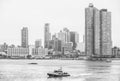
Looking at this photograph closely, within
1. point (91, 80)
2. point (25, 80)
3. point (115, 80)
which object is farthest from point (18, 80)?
point (115, 80)

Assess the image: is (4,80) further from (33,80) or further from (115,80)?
(115,80)

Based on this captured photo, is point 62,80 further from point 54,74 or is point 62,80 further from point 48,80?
point 54,74

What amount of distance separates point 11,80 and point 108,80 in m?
30.5

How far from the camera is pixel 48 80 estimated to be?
99062mm

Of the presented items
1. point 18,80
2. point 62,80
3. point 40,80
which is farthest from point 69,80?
point 18,80

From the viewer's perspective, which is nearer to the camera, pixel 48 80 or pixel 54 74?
pixel 48 80

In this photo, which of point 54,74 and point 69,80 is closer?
point 69,80

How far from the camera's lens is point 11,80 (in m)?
97.9

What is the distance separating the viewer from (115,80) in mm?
100812

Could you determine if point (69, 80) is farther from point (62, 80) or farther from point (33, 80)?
point (33, 80)

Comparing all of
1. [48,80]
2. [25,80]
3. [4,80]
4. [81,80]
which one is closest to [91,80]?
[81,80]

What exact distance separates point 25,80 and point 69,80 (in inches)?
544

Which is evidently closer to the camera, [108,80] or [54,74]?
[108,80]

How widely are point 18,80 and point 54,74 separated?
1874 cm
